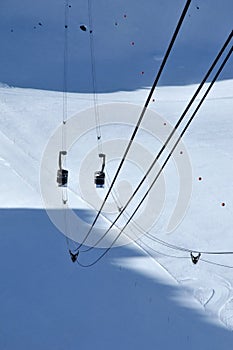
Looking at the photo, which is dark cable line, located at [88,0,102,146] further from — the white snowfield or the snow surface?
the white snowfield

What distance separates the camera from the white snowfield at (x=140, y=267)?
38.1 feet

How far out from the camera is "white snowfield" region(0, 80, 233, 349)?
1160 cm

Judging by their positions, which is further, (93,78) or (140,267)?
(93,78)

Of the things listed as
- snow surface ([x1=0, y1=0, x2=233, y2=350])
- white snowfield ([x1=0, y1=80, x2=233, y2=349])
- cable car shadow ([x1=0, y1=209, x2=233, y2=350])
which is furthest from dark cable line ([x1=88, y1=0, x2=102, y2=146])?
cable car shadow ([x1=0, y1=209, x2=233, y2=350])

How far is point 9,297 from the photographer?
12.2 m

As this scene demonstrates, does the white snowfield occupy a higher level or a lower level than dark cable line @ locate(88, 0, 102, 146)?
lower

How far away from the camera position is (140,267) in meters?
14.0

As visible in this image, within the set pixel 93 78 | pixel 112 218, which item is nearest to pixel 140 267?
pixel 112 218

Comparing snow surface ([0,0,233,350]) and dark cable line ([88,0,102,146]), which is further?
dark cable line ([88,0,102,146])

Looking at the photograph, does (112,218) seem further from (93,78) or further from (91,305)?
(93,78)

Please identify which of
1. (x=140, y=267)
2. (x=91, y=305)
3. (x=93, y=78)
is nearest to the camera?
(x=91, y=305)

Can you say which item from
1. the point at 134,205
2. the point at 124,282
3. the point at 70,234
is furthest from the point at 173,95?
the point at 124,282

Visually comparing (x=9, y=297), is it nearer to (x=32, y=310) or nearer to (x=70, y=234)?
(x=32, y=310)

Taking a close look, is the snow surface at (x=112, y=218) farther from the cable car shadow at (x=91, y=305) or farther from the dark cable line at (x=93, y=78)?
the dark cable line at (x=93, y=78)
